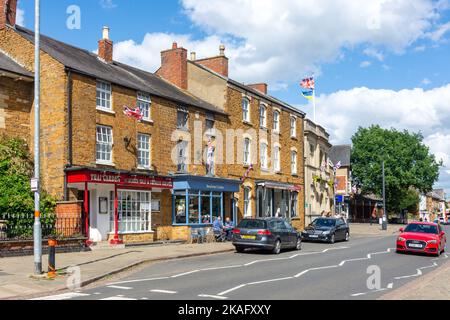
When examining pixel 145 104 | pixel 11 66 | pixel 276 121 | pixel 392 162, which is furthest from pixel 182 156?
pixel 392 162

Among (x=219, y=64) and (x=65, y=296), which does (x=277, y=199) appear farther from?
(x=65, y=296)

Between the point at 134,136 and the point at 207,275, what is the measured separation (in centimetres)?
1260

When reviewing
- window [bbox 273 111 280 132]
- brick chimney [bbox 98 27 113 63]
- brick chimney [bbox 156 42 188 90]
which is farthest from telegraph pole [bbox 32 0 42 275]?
window [bbox 273 111 280 132]

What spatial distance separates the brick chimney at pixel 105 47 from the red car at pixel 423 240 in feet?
60.3

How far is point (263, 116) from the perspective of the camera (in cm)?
3638

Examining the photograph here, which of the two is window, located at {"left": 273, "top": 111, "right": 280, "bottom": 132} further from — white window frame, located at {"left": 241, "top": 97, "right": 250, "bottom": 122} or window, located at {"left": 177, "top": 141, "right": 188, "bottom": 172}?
window, located at {"left": 177, "top": 141, "right": 188, "bottom": 172}

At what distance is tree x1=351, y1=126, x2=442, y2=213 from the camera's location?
2594 inches

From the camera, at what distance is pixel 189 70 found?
34375 mm

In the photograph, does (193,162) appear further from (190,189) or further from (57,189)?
(57,189)

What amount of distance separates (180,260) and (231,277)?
217 inches

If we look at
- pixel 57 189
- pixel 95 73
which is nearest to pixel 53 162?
pixel 57 189

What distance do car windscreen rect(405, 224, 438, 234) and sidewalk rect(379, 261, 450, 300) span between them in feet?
29.0

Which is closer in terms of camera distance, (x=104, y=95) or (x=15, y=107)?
(x=15, y=107)
